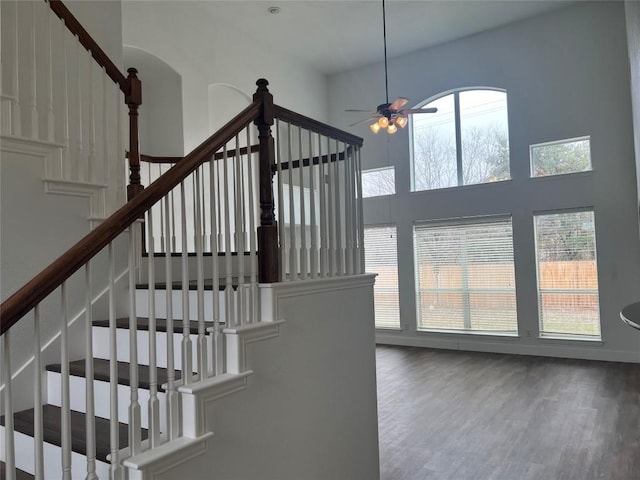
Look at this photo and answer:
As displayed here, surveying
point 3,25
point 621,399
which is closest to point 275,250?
point 3,25

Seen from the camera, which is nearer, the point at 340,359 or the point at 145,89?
the point at 340,359

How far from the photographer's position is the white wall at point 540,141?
6316 millimetres

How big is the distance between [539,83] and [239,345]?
6.72 m

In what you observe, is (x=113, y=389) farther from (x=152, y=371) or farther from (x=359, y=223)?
(x=359, y=223)

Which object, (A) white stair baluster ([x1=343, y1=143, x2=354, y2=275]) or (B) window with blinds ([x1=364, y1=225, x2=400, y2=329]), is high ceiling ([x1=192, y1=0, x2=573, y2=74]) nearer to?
(B) window with blinds ([x1=364, y1=225, x2=400, y2=329])

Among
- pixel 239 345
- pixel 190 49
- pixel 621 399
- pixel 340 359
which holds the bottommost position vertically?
pixel 621 399

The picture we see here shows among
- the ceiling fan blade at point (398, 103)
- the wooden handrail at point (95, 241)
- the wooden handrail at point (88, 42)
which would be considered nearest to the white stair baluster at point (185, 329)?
the wooden handrail at point (95, 241)

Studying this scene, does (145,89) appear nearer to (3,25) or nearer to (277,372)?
(3,25)

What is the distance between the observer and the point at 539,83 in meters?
6.91

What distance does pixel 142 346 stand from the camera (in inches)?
96.4

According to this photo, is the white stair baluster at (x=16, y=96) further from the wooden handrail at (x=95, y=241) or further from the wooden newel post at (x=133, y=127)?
the wooden handrail at (x=95, y=241)

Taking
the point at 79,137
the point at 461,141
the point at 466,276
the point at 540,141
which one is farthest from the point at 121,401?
the point at 461,141

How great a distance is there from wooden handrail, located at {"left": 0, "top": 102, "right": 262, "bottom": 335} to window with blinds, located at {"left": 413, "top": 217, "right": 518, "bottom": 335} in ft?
19.9

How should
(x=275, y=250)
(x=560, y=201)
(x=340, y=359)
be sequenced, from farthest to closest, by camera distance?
(x=560, y=201) → (x=340, y=359) → (x=275, y=250)
